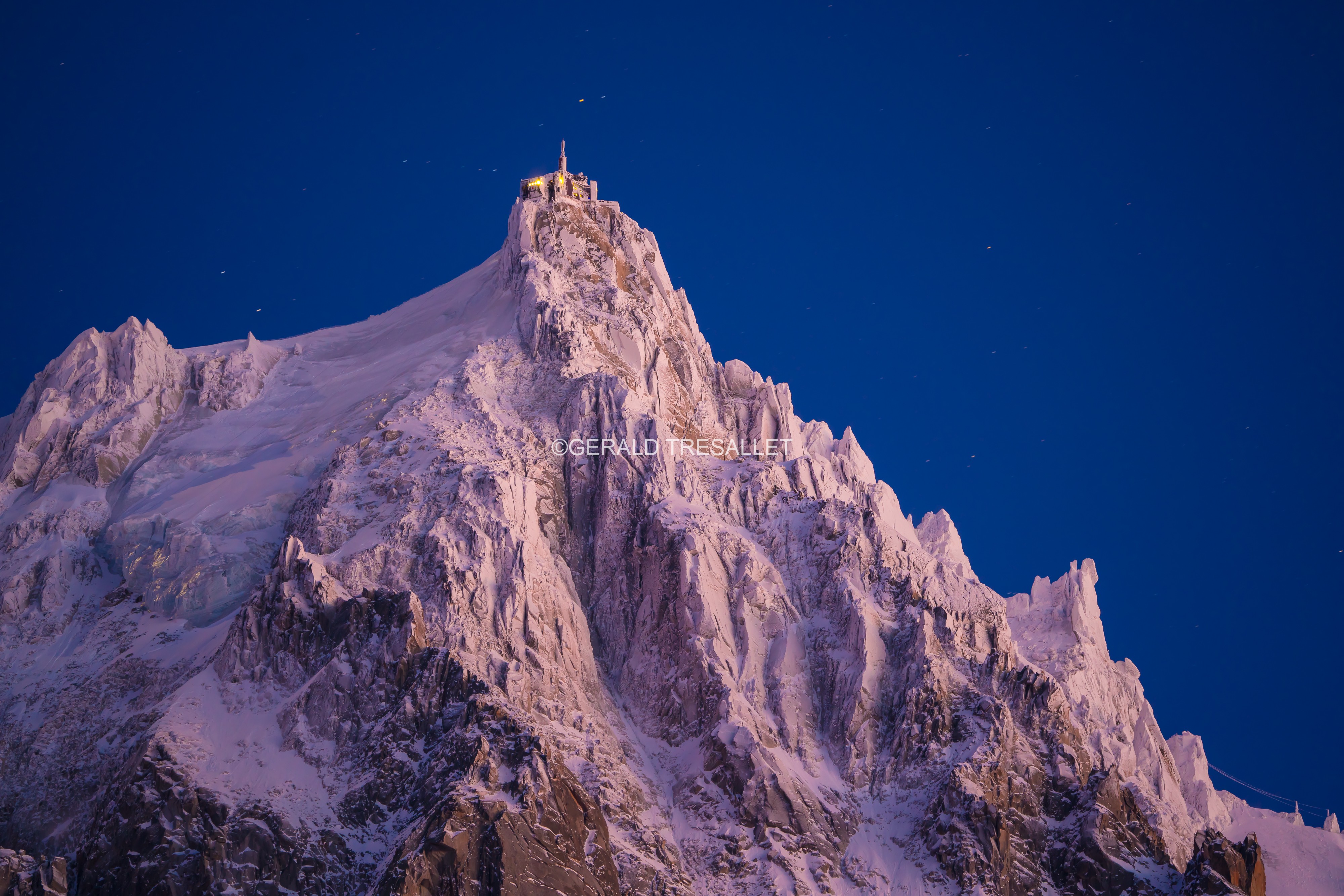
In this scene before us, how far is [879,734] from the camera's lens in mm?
137750

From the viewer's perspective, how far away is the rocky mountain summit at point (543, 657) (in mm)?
119938

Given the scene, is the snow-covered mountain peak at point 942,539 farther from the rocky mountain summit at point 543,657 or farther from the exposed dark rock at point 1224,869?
the exposed dark rock at point 1224,869

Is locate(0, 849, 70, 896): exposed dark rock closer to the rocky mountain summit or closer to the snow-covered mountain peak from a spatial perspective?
the rocky mountain summit

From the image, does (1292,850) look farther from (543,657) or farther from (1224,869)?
(543,657)

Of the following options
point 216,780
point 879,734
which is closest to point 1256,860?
point 879,734

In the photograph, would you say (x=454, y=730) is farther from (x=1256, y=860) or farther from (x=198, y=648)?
(x=1256, y=860)

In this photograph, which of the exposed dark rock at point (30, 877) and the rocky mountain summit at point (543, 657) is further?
the rocky mountain summit at point (543, 657)

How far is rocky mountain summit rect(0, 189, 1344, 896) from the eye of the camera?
119938 mm

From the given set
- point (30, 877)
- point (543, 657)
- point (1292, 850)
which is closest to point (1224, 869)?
point (1292, 850)

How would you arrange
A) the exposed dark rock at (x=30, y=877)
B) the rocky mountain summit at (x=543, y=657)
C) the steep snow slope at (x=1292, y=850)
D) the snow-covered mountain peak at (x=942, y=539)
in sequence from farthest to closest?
1. the snow-covered mountain peak at (x=942, y=539)
2. the steep snow slope at (x=1292, y=850)
3. the rocky mountain summit at (x=543, y=657)
4. the exposed dark rock at (x=30, y=877)

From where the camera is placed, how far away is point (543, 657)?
13450 centimetres

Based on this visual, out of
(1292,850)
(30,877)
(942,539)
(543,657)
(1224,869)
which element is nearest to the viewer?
(30,877)

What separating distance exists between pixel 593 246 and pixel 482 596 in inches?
2418

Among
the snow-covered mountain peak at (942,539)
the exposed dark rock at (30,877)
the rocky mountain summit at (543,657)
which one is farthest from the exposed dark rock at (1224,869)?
the exposed dark rock at (30,877)
